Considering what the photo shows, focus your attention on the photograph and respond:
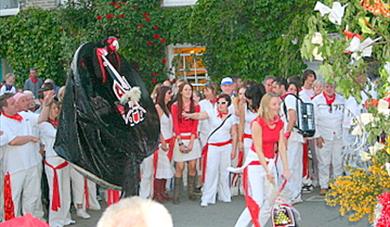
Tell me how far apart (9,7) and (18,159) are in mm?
14742

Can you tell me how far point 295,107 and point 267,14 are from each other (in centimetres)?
766

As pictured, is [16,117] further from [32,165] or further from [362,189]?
[362,189]

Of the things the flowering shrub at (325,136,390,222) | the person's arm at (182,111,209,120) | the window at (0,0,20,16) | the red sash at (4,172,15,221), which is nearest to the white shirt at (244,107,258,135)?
the person's arm at (182,111,209,120)

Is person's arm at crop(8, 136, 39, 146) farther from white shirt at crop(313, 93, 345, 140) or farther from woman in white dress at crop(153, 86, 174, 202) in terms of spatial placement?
white shirt at crop(313, 93, 345, 140)

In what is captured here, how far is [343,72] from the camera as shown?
3.88 m

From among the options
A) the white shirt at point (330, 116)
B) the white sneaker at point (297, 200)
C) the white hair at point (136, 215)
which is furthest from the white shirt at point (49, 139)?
the white hair at point (136, 215)

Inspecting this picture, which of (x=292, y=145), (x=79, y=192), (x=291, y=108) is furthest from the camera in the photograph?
(x=292, y=145)

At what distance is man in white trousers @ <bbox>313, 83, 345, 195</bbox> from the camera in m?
11.1

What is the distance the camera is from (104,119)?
28.0 ft

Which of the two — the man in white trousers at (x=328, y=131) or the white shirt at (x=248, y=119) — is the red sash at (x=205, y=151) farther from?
the man in white trousers at (x=328, y=131)

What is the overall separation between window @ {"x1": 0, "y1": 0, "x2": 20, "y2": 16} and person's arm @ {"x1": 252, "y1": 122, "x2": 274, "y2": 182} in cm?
1561

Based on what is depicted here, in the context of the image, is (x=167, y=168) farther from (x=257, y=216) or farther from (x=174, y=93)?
(x=257, y=216)

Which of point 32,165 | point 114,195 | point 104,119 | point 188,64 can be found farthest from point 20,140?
point 188,64

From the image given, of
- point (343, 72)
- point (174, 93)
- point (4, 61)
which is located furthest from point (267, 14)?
point (343, 72)
